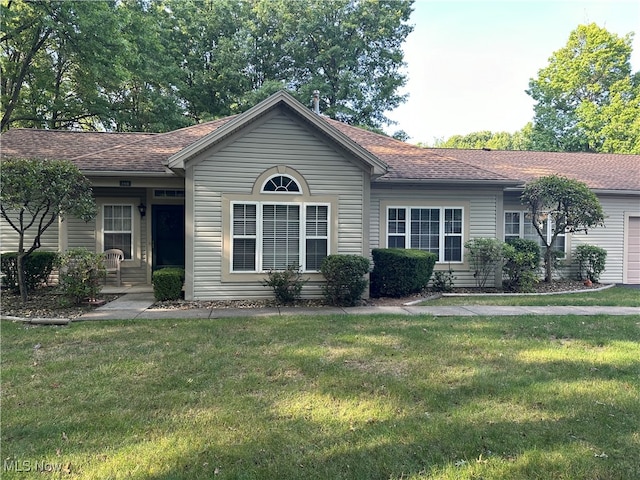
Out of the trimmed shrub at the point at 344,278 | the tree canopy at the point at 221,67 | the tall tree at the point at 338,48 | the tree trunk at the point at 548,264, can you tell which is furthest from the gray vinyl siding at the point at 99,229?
the tall tree at the point at 338,48

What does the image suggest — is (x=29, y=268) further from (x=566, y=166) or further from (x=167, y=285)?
(x=566, y=166)

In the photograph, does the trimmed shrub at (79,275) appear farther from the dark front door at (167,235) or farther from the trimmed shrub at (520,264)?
the trimmed shrub at (520,264)

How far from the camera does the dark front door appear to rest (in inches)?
468

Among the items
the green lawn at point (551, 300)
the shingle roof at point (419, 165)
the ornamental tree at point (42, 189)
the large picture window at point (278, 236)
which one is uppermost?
the shingle roof at point (419, 165)

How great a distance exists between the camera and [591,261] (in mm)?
13039

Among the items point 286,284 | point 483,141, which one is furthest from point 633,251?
point 483,141

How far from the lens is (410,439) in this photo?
10.8 feet

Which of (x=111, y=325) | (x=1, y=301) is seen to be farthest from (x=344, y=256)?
(x=1, y=301)

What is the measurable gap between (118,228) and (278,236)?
5375 millimetres

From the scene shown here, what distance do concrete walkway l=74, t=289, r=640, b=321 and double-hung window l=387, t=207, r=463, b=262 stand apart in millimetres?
3033

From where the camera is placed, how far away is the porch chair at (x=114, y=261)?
1153 cm

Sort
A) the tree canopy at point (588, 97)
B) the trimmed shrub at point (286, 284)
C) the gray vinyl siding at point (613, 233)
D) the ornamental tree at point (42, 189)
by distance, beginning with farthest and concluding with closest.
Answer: the tree canopy at point (588, 97) → the gray vinyl siding at point (613, 233) → the trimmed shrub at point (286, 284) → the ornamental tree at point (42, 189)

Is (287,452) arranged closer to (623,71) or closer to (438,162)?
(438,162)

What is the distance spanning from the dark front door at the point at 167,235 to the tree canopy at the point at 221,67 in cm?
904
